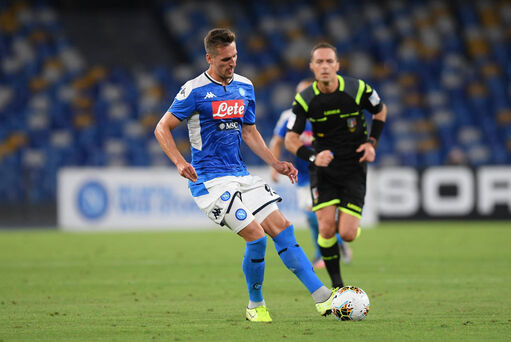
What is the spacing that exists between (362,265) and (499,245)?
3711mm

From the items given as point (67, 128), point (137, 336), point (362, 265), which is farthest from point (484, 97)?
point (137, 336)

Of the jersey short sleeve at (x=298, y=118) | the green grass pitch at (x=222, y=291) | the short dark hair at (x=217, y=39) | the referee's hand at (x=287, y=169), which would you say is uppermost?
the short dark hair at (x=217, y=39)

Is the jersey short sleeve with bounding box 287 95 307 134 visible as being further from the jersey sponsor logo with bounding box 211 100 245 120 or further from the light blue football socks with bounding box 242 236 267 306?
the light blue football socks with bounding box 242 236 267 306

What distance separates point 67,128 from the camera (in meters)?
23.6

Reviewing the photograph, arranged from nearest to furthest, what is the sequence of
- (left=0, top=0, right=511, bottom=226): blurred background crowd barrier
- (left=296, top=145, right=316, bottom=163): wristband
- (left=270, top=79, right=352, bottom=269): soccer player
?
(left=296, top=145, right=316, bottom=163): wristband, (left=270, top=79, right=352, bottom=269): soccer player, (left=0, top=0, right=511, bottom=226): blurred background crowd barrier

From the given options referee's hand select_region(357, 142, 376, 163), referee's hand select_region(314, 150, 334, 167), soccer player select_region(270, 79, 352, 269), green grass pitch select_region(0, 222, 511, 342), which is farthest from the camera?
soccer player select_region(270, 79, 352, 269)

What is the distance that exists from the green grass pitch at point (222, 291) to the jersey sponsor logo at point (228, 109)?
1.66 metres

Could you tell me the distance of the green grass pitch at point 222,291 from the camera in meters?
6.13

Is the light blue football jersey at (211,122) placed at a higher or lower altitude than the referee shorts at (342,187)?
higher

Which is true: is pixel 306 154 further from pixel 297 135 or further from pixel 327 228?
pixel 327 228

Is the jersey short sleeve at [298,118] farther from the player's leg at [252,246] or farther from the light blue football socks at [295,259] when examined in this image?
the player's leg at [252,246]

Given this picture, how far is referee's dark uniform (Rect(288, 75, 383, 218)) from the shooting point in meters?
8.08

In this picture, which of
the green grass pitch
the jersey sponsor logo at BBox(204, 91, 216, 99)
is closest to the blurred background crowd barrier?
the green grass pitch

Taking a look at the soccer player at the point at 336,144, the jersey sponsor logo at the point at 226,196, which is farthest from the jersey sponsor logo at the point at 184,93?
the soccer player at the point at 336,144
